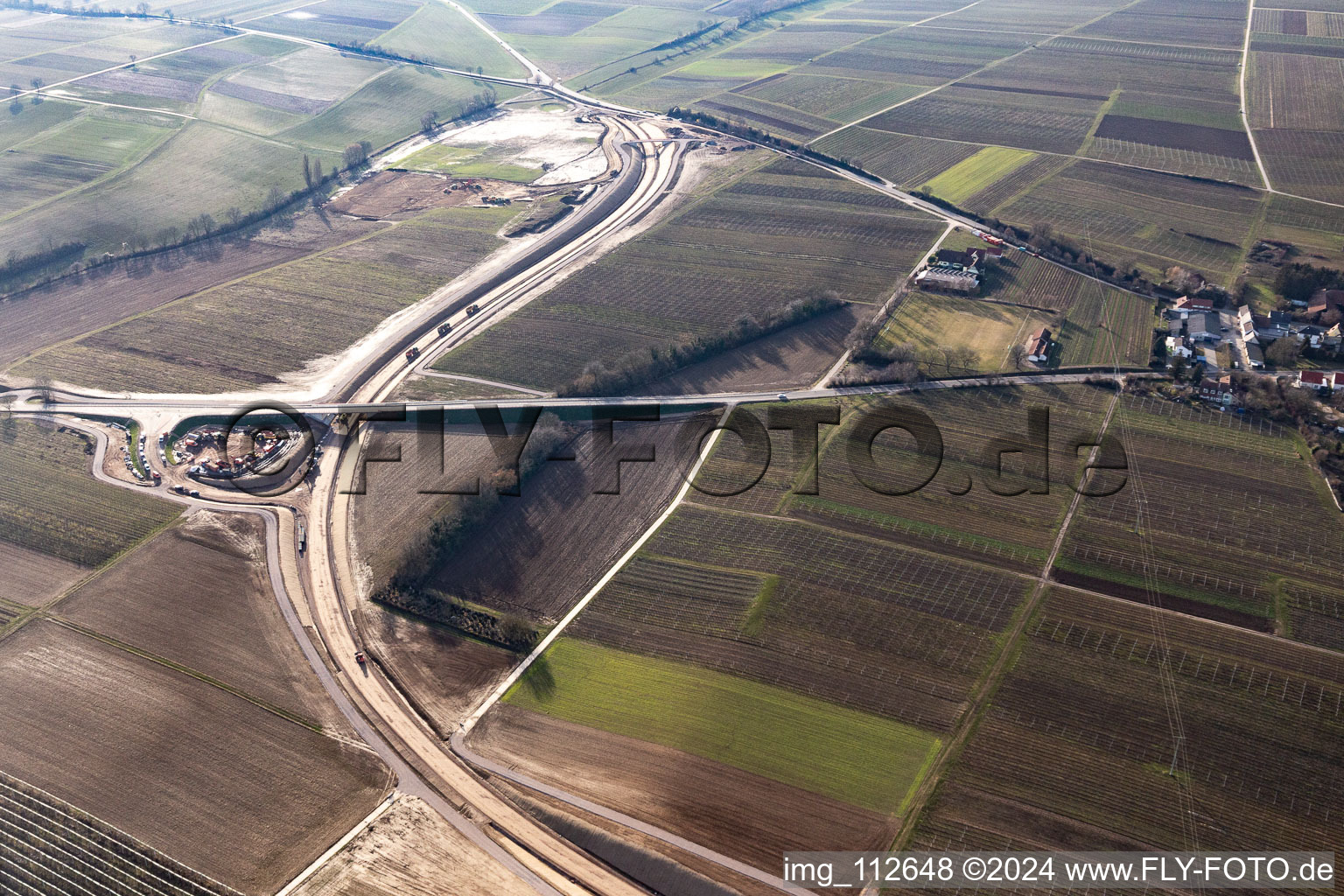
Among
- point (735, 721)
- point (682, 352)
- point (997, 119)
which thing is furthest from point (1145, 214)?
point (735, 721)

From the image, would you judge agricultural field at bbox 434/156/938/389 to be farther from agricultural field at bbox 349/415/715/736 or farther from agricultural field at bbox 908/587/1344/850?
agricultural field at bbox 908/587/1344/850

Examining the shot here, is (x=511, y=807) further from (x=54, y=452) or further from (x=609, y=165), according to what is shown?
(x=609, y=165)

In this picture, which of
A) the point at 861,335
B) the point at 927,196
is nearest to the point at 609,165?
the point at 927,196

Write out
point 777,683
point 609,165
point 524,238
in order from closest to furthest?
point 777,683, point 524,238, point 609,165

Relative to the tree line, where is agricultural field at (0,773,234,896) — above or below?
below

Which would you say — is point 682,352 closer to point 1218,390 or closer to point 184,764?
point 1218,390

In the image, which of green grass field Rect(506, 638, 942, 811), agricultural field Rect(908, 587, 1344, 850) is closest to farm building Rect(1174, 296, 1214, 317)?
agricultural field Rect(908, 587, 1344, 850)
